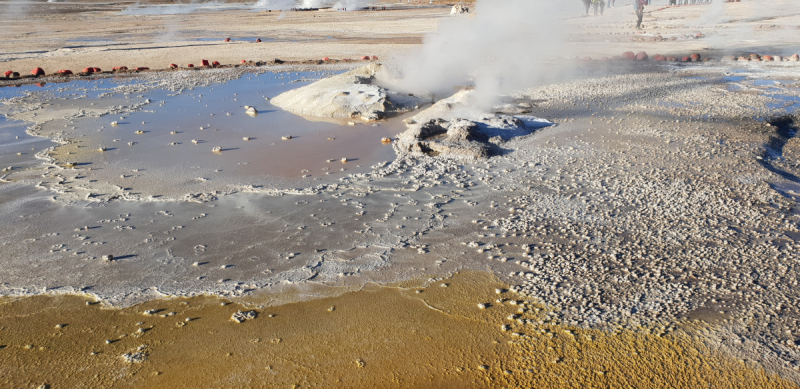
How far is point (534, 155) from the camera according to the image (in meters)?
6.39

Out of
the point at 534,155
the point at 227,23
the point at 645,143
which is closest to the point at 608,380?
the point at 534,155

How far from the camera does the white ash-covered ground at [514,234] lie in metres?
3.47

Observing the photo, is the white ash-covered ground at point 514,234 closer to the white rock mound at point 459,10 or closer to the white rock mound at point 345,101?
the white rock mound at point 345,101

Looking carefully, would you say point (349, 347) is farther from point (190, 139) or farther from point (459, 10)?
point (459, 10)

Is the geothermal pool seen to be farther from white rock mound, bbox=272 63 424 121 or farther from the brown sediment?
the brown sediment

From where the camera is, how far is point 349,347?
3.08 m

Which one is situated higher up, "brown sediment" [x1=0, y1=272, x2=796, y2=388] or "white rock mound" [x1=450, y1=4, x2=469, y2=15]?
"white rock mound" [x1=450, y1=4, x2=469, y2=15]

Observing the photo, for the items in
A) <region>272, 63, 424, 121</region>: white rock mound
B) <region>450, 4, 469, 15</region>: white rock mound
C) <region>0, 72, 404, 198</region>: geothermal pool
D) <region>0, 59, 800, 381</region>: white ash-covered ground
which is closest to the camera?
<region>0, 59, 800, 381</region>: white ash-covered ground

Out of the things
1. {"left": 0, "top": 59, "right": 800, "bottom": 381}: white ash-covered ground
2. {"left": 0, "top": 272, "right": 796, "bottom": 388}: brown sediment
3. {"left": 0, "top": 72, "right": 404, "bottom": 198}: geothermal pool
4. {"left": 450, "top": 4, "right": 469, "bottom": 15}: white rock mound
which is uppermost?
{"left": 450, "top": 4, "right": 469, "bottom": 15}: white rock mound

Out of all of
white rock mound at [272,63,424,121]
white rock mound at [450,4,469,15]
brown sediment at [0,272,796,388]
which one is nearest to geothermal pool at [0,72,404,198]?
white rock mound at [272,63,424,121]

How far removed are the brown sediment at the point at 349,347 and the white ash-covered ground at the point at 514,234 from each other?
185 mm

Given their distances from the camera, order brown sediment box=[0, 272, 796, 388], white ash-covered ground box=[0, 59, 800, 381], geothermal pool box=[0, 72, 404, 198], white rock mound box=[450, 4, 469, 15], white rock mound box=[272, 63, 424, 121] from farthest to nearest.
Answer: white rock mound box=[450, 4, 469, 15] → white rock mound box=[272, 63, 424, 121] → geothermal pool box=[0, 72, 404, 198] → white ash-covered ground box=[0, 59, 800, 381] → brown sediment box=[0, 272, 796, 388]

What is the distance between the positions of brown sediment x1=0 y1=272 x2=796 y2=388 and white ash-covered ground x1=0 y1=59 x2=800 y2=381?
18cm

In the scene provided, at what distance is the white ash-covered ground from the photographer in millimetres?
3467
